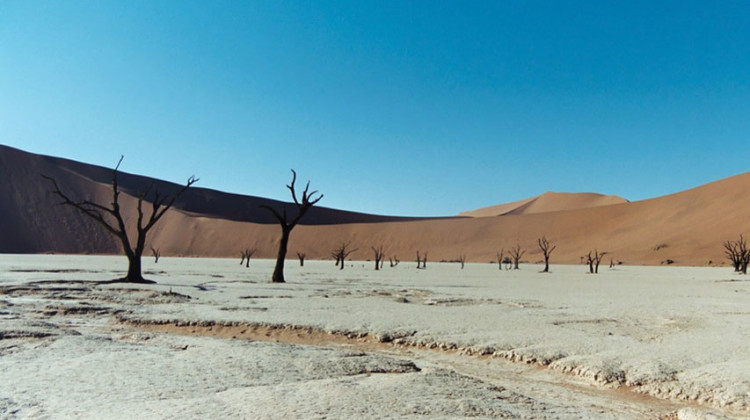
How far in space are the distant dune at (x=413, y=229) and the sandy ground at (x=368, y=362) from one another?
59.9m

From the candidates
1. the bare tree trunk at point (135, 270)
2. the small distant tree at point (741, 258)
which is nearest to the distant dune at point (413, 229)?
the small distant tree at point (741, 258)

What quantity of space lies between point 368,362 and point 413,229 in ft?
301

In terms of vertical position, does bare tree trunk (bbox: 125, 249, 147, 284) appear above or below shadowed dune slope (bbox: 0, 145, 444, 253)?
below

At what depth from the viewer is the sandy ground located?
4.19 m

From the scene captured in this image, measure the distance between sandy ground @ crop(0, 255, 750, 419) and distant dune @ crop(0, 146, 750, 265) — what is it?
59915mm

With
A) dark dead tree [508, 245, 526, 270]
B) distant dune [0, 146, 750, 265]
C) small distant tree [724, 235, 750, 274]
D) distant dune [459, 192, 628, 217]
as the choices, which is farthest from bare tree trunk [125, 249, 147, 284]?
distant dune [459, 192, 628, 217]

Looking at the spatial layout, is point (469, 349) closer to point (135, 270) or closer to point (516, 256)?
point (135, 270)

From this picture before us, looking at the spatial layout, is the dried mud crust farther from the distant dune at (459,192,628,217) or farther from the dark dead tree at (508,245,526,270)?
the distant dune at (459,192,628,217)

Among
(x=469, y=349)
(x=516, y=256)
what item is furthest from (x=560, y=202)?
(x=469, y=349)

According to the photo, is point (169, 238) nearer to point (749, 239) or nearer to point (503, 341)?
point (749, 239)

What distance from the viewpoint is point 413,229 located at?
97.2 m

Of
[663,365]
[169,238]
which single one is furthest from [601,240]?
[663,365]

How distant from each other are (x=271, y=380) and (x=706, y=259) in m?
63.8

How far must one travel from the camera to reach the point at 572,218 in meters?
89.8
